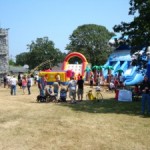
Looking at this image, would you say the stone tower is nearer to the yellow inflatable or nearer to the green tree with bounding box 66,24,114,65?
the green tree with bounding box 66,24,114,65

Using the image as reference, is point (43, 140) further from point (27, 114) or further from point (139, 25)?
point (139, 25)

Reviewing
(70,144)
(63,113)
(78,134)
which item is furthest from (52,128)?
(63,113)

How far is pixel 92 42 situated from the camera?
75.4 metres

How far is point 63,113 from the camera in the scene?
18031 millimetres

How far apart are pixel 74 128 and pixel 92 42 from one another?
6210 centimetres

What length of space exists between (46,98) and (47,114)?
5.74 meters

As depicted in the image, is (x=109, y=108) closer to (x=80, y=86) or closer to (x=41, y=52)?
(x=80, y=86)

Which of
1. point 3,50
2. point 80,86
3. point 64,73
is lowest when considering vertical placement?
point 80,86

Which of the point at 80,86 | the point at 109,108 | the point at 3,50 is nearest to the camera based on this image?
the point at 109,108

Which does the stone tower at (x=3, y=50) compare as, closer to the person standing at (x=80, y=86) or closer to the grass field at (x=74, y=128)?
the person standing at (x=80, y=86)

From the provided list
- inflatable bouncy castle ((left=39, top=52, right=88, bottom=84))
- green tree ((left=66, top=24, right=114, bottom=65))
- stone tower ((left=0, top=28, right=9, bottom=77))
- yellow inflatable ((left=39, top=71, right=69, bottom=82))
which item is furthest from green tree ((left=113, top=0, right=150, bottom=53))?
green tree ((left=66, top=24, right=114, bottom=65))

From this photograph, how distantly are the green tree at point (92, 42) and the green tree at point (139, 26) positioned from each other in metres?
52.8

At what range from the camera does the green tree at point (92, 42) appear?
74.8m

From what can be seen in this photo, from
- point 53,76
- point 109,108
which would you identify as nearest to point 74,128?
point 109,108
